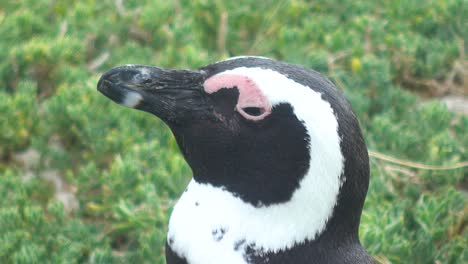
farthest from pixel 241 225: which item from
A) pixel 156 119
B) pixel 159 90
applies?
pixel 156 119

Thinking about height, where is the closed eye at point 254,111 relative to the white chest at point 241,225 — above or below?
above

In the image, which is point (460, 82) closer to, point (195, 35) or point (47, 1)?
point (195, 35)

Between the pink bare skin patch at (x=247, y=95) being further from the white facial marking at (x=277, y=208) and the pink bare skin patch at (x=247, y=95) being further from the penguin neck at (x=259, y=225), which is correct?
the penguin neck at (x=259, y=225)

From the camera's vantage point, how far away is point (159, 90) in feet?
4.63

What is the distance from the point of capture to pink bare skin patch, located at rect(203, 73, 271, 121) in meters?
1.32

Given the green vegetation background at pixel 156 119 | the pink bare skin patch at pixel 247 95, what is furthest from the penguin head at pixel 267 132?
the green vegetation background at pixel 156 119

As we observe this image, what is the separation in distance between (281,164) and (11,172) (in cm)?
115

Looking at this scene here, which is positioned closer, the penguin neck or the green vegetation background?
the penguin neck

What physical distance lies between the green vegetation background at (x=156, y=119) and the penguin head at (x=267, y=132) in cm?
59

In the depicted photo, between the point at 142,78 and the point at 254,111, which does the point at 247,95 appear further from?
the point at 142,78

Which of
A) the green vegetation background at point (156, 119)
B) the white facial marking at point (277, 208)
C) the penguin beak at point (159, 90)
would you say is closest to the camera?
the white facial marking at point (277, 208)

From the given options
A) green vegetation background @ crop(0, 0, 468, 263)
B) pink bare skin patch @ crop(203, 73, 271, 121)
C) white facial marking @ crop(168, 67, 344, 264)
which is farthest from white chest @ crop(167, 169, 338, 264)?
green vegetation background @ crop(0, 0, 468, 263)

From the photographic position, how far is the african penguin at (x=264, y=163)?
1.30 metres

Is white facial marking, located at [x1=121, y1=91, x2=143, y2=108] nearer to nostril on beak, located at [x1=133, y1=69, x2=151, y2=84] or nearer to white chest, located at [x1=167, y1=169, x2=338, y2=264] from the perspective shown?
nostril on beak, located at [x1=133, y1=69, x2=151, y2=84]
